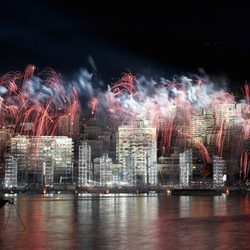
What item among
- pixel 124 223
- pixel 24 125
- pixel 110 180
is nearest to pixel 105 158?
pixel 110 180

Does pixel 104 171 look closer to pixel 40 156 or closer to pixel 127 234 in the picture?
pixel 40 156

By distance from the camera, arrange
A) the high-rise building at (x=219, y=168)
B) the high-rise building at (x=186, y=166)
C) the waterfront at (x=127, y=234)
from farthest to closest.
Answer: the high-rise building at (x=186, y=166)
the high-rise building at (x=219, y=168)
the waterfront at (x=127, y=234)

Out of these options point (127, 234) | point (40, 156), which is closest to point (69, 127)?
point (40, 156)

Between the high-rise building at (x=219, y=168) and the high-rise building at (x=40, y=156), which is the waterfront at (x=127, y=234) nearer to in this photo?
the high-rise building at (x=219, y=168)

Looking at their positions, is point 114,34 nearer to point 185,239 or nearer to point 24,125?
point 24,125

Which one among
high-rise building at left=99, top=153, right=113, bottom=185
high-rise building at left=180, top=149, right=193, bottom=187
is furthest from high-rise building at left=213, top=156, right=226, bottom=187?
high-rise building at left=99, top=153, right=113, bottom=185

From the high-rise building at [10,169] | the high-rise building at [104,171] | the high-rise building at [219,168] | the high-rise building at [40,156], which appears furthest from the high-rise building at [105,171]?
the high-rise building at [219,168]
